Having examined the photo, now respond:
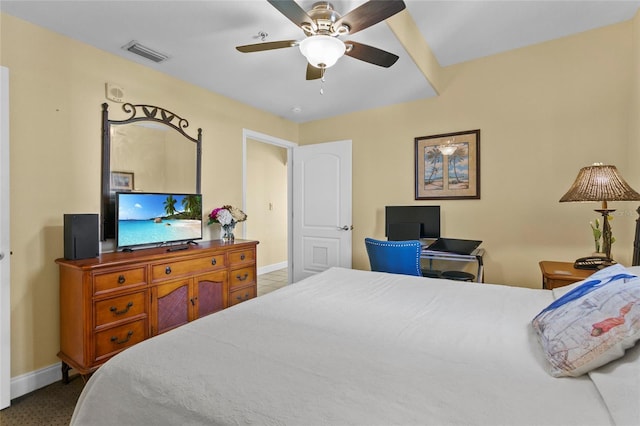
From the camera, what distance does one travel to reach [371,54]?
2111 millimetres

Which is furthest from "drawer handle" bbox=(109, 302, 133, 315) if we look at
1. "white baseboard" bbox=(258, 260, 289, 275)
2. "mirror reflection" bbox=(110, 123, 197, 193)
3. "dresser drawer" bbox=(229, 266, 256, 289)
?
"white baseboard" bbox=(258, 260, 289, 275)

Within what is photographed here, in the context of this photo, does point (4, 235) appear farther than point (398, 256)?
No

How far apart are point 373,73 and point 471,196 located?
1683mm

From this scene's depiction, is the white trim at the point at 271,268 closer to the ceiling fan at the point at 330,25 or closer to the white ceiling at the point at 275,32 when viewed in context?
the white ceiling at the point at 275,32

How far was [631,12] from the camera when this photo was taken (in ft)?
8.23

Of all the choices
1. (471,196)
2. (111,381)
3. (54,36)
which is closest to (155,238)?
(54,36)

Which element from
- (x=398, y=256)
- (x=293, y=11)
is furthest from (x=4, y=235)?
(x=398, y=256)

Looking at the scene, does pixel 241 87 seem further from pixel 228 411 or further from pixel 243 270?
pixel 228 411

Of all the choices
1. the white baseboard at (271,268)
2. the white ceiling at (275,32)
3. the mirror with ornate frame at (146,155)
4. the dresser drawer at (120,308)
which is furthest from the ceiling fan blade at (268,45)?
the white baseboard at (271,268)

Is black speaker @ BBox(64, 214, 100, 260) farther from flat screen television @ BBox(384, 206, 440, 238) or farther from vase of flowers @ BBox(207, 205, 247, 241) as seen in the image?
flat screen television @ BBox(384, 206, 440, 238)

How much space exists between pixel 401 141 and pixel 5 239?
3732 millimetres

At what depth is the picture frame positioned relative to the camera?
3.34 metres

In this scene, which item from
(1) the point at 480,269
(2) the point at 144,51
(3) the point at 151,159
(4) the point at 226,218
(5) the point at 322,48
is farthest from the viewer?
(4) the point at 226,218

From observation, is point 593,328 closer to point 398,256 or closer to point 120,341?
point 398,256
